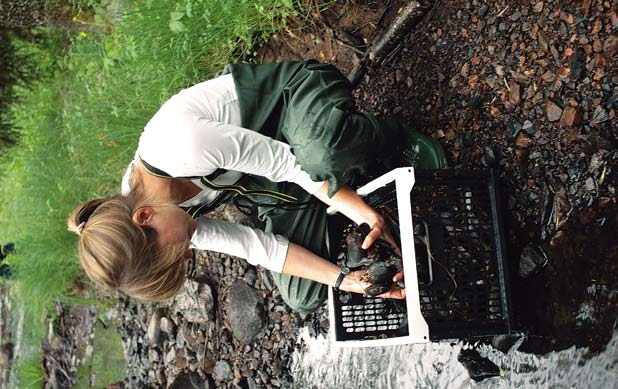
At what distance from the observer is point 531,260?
1.58 meters

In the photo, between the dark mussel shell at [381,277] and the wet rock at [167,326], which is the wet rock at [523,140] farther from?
the wet rock at [167,326]

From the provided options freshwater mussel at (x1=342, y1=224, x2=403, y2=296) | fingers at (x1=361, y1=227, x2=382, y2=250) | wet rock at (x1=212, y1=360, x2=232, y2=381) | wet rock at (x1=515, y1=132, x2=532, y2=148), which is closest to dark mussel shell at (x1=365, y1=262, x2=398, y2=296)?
freshwater mussel at (x1=342, y1=224, x2=403, y2=296)

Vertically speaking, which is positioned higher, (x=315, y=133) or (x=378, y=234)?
(x=315, y=133)

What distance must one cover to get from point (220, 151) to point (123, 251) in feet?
1.06

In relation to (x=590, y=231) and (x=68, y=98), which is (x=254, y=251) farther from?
(x=68, y=98)

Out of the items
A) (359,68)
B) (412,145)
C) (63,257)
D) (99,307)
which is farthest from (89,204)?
(99,307)

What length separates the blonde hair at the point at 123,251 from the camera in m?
1.35

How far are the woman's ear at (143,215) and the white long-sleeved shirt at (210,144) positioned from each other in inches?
4.2

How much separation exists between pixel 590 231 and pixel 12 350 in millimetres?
4984

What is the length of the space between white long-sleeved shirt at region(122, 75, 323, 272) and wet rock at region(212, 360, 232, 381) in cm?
143

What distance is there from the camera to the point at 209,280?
299 centimetres

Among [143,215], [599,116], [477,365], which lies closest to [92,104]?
[143,215]

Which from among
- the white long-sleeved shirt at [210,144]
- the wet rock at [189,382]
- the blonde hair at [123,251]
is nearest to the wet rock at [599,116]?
the white long-sleeved shirt at [210,144]

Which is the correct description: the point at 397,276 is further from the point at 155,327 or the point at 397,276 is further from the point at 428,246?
the point at 155,327
